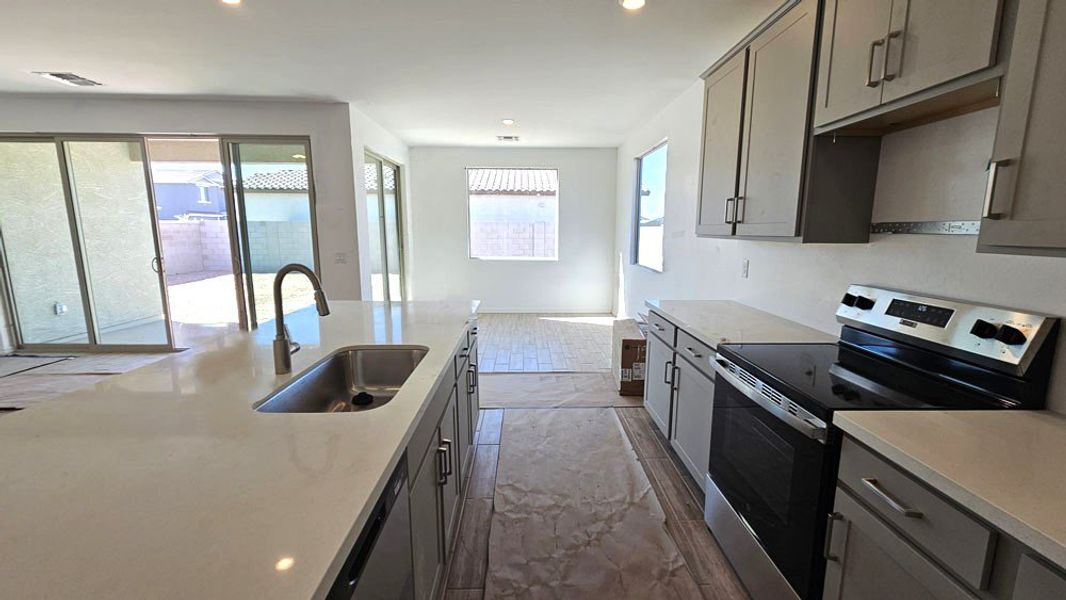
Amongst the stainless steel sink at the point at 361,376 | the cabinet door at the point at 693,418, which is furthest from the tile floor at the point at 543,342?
the stainless steel sink at the point at 361,376

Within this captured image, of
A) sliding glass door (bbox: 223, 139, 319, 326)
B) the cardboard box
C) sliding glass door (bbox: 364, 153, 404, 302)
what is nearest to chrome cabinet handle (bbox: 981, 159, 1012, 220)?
the cardboard box

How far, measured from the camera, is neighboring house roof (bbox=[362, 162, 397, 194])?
4904 millimetres

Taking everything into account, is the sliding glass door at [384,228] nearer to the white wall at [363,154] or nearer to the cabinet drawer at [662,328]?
the white wall at [363,154]

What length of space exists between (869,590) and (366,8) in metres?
3.20

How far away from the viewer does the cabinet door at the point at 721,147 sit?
2.37m

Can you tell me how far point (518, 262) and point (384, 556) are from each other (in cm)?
600

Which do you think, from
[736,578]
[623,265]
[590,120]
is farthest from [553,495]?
[623,265]

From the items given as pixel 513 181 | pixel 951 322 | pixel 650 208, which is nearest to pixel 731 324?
pixel 951 322

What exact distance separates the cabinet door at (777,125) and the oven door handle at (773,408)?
69cm

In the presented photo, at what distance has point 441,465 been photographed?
156 cm

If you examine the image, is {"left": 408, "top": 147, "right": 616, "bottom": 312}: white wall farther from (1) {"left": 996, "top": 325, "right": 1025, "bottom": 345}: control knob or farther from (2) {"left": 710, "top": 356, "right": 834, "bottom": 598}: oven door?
(1) {"left": 996, "top": 325, "right": 1025, "bottom": 345}: control knob

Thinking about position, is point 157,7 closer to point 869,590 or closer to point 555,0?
point 555,0

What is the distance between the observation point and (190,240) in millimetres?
4805

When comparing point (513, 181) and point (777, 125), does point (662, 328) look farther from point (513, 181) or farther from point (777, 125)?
point (513, 181)
